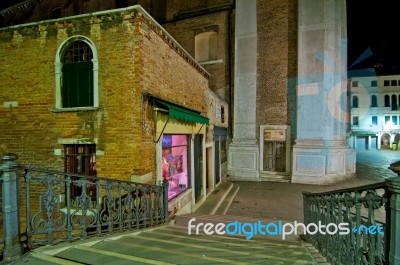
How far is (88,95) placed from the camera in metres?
6.30

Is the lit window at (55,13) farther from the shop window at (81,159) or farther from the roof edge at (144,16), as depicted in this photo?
the shop window at (81,159)

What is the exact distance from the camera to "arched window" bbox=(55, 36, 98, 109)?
6250mm

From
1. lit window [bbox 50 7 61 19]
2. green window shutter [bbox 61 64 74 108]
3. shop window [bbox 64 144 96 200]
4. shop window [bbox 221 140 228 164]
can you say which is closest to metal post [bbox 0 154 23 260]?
shop window [bbox 64 144 96 200]

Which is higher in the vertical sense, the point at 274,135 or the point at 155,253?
the point at 274,135

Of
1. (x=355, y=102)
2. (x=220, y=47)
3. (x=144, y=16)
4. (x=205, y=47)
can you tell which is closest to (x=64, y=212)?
(x=144, y=16)

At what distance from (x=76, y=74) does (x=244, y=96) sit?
11038 millimetres

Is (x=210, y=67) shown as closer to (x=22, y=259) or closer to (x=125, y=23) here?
(x=125, y=23)

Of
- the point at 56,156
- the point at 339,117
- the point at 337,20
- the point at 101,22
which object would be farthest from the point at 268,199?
the point at 337,20

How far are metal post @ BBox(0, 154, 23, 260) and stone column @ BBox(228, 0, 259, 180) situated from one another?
1333cm

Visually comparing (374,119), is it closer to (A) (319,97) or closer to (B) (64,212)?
(A) (319,97)

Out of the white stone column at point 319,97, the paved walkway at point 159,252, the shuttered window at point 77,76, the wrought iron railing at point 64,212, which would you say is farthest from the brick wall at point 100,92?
the white stone column at point 319,97

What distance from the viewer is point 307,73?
1411cm

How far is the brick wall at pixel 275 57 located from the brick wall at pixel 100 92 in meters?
9.67

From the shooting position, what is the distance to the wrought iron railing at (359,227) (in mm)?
1987
